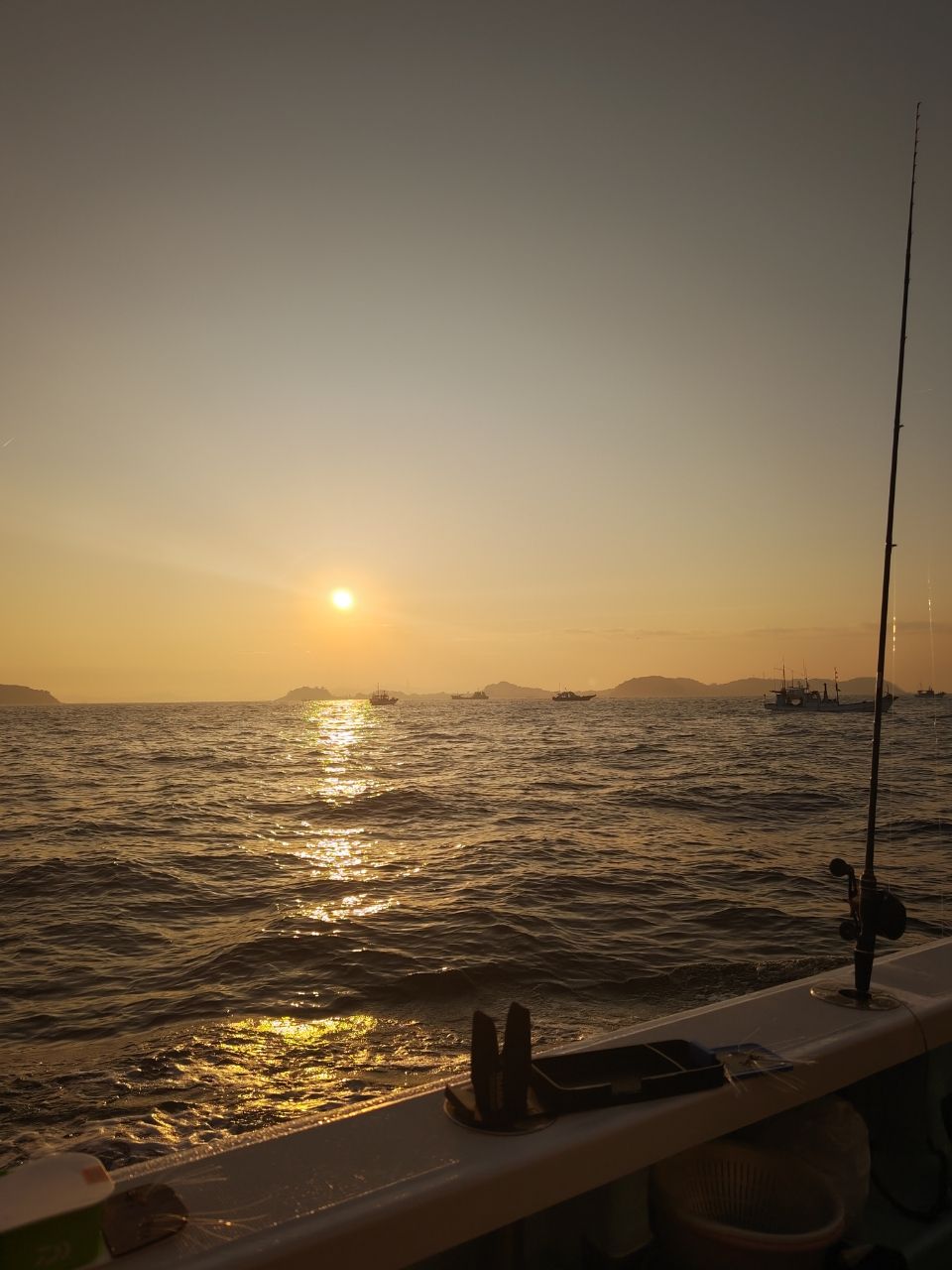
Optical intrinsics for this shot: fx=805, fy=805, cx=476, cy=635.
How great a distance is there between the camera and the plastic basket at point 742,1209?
99.7 inches

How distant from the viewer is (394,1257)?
1968mm

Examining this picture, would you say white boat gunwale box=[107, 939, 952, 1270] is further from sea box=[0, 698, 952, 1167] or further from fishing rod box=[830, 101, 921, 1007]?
sea box=[0, 698, 952, 1167]

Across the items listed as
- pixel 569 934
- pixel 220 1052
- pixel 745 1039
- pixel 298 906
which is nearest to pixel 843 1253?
pixel 745 1039

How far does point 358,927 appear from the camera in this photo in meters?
11.5

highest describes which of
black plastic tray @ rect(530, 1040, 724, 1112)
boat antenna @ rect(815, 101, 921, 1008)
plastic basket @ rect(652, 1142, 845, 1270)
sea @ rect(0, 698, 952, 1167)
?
boat antenna @ rect(815, 101, 921, 1008)

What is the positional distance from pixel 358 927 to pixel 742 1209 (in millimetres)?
9327

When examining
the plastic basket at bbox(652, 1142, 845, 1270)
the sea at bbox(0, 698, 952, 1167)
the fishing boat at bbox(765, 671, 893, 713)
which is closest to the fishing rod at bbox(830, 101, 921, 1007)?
the plastic basket at bbox(652, 1142, 845, 1270)

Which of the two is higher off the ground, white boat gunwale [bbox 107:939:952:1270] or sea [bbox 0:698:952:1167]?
white boat gunwale [bbox 107:939:952:1270]

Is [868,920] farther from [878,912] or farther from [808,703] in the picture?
[808,703]

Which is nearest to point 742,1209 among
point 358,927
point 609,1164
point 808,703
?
point 609,1164

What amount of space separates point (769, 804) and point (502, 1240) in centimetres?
2277

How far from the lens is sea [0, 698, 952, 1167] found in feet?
22.9

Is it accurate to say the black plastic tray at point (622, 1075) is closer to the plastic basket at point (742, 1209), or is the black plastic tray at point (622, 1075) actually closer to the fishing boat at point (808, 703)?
the plastic basket at point (742, 1209)

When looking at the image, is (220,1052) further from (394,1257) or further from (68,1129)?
(394,1257)
